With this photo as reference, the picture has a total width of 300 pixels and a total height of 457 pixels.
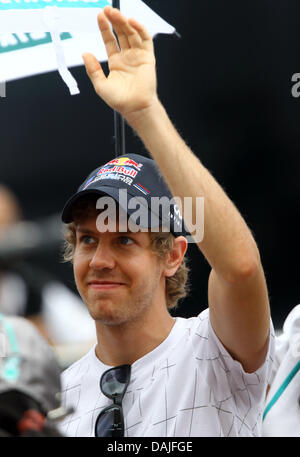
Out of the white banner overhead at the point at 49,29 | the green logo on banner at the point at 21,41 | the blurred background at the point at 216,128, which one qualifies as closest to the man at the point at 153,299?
the white banner overhead at the point at 49,29

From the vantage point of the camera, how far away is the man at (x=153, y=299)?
4.05 ft

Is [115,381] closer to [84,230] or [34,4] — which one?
[84,230]

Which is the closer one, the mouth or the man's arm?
the man's arm

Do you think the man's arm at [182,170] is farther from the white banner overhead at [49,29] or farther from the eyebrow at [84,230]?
the eyebrow at [84,230]

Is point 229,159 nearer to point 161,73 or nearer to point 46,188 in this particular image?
point 161,73

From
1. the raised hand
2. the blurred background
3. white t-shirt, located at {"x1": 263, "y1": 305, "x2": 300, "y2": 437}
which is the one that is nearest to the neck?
white t-shirt, located at {"x1": 263, "y1": 305, "x2": 300, "y2": 437}

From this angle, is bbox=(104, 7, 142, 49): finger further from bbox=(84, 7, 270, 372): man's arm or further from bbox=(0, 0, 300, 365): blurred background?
bbox=(0, 0, 300, 365): blurred background

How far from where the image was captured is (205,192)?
1227mm

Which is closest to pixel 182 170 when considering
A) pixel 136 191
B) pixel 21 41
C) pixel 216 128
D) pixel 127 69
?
pixel 127 69

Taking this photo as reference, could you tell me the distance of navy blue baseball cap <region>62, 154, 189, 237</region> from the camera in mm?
1505

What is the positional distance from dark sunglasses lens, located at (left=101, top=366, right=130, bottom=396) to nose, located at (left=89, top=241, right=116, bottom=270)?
21cm

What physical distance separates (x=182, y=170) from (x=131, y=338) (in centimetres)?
46

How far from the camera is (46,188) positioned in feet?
14.6

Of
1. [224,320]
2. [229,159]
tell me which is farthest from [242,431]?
[229,159]
